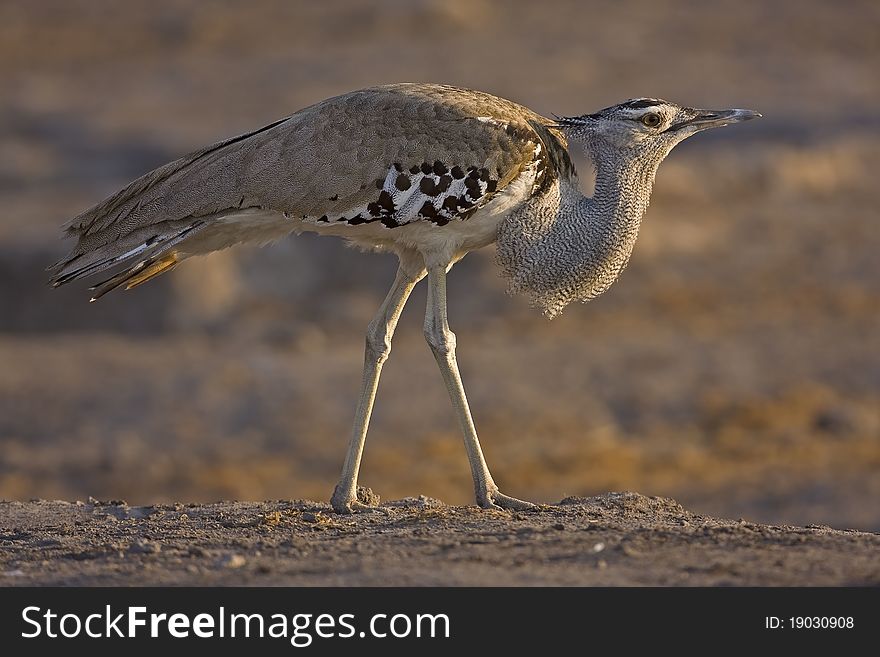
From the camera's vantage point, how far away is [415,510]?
596cm

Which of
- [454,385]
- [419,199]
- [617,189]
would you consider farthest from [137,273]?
[617,189]

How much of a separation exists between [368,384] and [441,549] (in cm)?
134

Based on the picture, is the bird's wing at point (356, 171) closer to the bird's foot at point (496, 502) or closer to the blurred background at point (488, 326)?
the bird's foot at point (496, 502)

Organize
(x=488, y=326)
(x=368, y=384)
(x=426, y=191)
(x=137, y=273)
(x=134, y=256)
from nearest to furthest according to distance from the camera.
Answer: (x=426, y=191) < (x=134, y=256) < (x=137, y=273) < (x=368, y=384) < (x=488, y=326)

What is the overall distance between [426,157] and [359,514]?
1.42 metres

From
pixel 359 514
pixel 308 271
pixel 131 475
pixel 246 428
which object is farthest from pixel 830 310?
pixel 359 514

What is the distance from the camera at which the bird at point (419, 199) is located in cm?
579

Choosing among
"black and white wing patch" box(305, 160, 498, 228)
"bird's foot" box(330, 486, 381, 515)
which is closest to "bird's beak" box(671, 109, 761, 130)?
"black and white wing patch" box(305, 160, 498, 228)

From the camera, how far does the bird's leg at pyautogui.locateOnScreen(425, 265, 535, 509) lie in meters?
6.05

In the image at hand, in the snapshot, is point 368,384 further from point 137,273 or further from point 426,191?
point 137,273

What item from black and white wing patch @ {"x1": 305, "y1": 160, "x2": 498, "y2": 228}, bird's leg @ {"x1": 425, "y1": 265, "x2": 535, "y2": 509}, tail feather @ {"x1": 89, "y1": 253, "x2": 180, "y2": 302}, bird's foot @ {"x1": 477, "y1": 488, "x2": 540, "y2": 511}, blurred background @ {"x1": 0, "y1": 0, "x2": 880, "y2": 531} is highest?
blurred background @ {"x1": 0, "y1": 0, "x2": 880, "y2": 531}

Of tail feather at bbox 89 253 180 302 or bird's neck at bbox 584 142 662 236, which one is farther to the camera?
bird's neck at bbox 584 142 662 236

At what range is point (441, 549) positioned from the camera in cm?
505

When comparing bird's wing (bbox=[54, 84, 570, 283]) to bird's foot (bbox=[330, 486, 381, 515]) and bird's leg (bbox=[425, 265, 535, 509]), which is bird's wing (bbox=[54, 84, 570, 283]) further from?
bird's foot (bbox=[330, 486, 381, 515])
